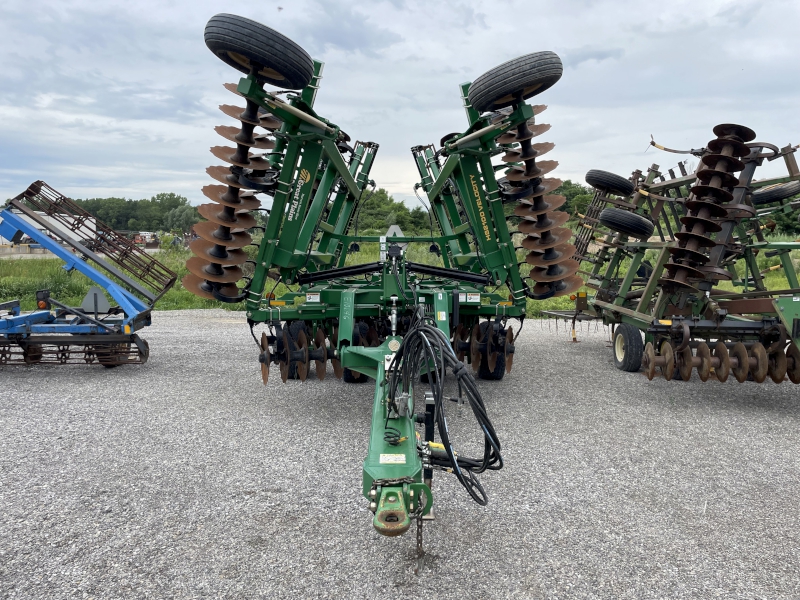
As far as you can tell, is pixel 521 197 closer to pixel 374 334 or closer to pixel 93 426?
pixel 374 334

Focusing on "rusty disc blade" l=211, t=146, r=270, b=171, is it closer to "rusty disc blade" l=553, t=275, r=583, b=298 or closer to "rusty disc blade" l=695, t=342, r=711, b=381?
"rusty disc blade" l=553, t=275, r=583, b=298

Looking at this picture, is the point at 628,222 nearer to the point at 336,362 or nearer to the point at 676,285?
the point at 676,285

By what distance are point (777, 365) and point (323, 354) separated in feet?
14.5

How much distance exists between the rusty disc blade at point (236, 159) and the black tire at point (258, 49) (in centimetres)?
75

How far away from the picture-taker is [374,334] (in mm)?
6387

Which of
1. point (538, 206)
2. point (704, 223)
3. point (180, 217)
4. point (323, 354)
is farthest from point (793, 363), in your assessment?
point (180, 217)

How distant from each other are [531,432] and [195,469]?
2694 mm

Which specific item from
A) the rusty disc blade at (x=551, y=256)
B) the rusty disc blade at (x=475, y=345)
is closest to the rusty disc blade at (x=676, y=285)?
the rusty disc blade at (x=551, y=256)

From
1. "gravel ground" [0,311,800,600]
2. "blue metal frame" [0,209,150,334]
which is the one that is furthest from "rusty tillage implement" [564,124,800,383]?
"blue metal frame" [0,209,150,334]

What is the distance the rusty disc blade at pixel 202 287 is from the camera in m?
5.67

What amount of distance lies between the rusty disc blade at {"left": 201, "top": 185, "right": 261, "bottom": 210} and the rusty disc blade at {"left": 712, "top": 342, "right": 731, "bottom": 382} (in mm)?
4677

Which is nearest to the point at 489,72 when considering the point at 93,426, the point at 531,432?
the point at 531,432

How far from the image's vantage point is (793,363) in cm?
579

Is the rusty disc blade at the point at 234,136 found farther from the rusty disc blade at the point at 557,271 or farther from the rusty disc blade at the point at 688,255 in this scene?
the rusty disc blade at the point at 688,255
